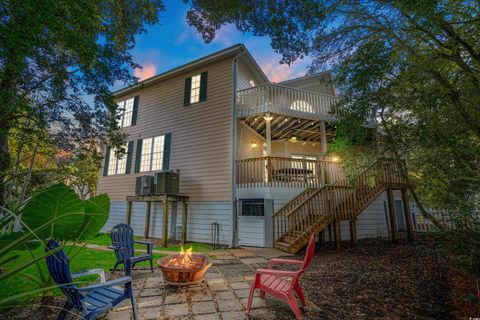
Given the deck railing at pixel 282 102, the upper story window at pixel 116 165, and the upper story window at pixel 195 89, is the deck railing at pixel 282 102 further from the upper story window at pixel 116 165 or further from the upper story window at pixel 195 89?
the upper story window at pixel 116 165

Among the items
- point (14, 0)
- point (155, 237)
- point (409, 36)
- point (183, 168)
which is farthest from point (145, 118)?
point (409, 36)

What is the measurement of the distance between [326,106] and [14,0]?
9.68 metres

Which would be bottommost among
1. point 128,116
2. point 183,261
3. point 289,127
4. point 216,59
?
point 183,261

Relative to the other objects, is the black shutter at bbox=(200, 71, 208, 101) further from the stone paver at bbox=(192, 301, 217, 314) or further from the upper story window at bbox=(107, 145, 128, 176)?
the stone paver at bbox=(192, 301, 217, 314)

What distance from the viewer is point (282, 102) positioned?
920cm

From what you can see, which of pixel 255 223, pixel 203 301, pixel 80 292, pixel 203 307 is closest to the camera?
pixel 80 292

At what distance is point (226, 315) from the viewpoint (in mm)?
3043

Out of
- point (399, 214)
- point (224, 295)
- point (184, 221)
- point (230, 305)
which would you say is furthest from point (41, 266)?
point (399, 214)

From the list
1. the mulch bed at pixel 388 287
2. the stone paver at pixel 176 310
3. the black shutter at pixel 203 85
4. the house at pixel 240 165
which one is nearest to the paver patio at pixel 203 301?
the stone paver at pixel 176 310

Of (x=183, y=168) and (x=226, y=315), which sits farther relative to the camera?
(x=183, y=168)

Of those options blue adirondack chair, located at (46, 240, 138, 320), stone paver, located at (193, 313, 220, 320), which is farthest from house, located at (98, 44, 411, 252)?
blue adirondack chair, located at (46, 240, 138, 320)

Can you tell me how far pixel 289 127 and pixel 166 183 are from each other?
618 cm

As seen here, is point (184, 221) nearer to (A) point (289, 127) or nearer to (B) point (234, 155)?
(B) point (234, 155)

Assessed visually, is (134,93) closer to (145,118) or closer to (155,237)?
(145,118)
